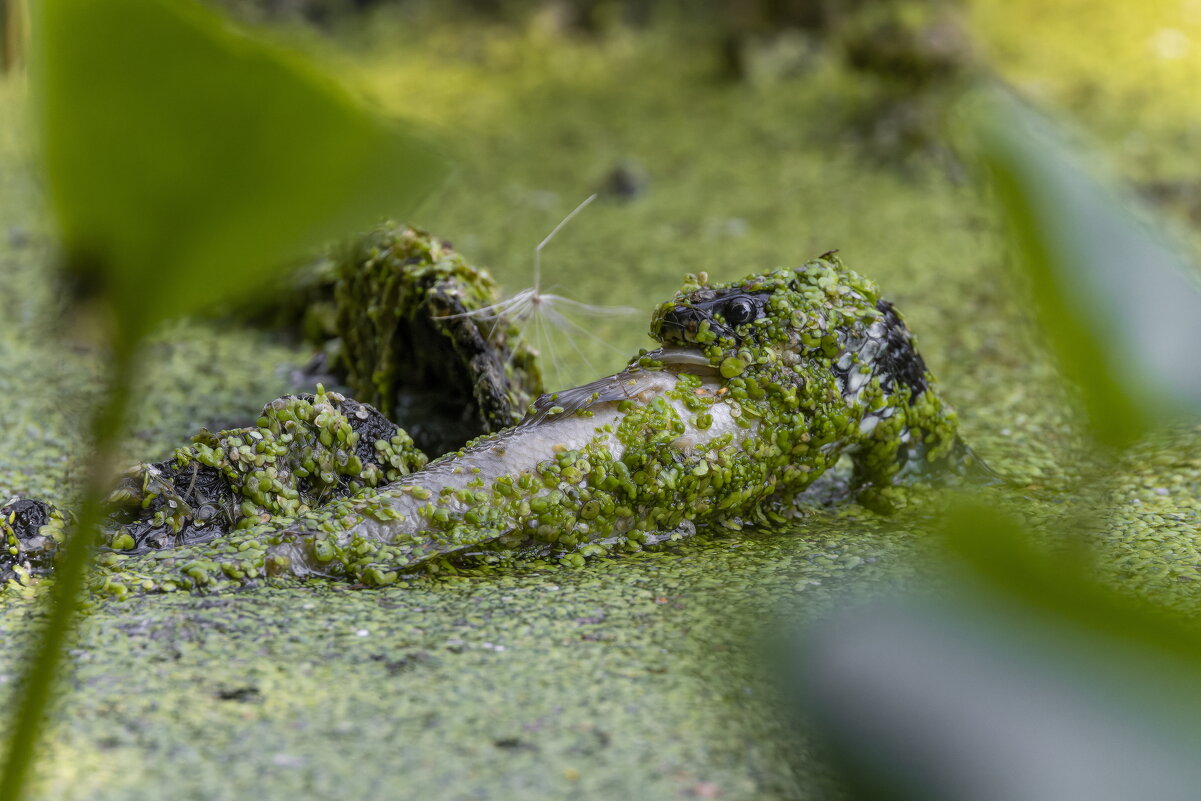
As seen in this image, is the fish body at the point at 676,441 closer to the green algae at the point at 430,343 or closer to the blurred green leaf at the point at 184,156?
the green algae at the point at 430,343

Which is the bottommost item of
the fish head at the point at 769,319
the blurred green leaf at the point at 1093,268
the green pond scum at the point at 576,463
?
the blurred green leaf at the point at 1093,268

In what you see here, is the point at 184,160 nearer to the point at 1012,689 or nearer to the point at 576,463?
the point at 1012,689

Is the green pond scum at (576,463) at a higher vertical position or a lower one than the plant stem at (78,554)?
higher

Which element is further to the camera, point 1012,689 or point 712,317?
point 712,317

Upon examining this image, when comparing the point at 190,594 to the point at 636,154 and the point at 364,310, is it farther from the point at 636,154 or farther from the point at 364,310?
the point at 636,154

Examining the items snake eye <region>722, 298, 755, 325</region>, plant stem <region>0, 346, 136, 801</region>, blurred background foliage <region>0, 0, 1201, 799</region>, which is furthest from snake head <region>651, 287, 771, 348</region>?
plant stem <region>0, 346, 136, 801</region>

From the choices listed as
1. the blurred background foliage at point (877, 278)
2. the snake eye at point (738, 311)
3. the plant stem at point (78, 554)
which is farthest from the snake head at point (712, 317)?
the plant stem at point (78, 554)

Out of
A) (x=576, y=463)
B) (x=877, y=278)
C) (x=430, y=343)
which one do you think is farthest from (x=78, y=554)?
(x=877, y=278)
